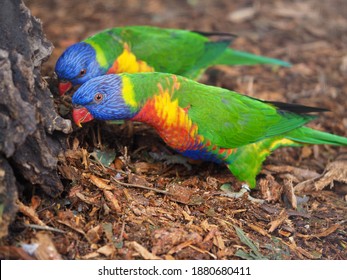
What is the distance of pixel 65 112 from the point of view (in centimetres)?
407

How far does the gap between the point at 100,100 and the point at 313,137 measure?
2.14 metres

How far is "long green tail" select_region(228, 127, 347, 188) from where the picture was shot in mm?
4207

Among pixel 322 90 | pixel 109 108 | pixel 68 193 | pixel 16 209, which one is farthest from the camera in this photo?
pixel 322 90

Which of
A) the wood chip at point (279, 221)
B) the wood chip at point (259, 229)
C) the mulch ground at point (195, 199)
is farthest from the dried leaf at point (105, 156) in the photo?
the wood chip at point (279, 221)

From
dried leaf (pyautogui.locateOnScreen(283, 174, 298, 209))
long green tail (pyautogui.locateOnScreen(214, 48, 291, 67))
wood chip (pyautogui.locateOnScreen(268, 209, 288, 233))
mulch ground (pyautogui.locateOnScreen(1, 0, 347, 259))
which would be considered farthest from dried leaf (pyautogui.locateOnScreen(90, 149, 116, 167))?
long green tail (pyautogui.locateOnScreen(214, 48, 291, 67))

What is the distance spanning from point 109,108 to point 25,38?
83 cm

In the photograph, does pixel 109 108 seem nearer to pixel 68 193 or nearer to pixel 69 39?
pixel 68 193

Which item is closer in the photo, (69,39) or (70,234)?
(70,234)

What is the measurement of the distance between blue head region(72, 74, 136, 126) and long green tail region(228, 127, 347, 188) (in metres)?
1.14

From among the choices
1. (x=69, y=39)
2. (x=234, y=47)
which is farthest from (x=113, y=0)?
(x=234, y=47)

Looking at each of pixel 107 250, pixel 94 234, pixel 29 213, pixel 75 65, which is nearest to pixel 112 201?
pixel 94 234

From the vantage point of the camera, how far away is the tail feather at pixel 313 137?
4.49 metres

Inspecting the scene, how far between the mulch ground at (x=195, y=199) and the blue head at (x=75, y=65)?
0.23 meters

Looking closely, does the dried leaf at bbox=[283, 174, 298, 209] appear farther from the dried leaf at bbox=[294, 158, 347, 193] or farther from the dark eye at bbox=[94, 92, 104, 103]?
the dark eye at bbox=[94, 92, 104, 103]
